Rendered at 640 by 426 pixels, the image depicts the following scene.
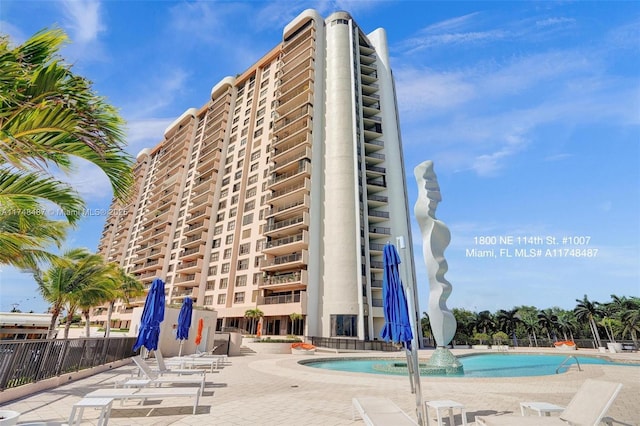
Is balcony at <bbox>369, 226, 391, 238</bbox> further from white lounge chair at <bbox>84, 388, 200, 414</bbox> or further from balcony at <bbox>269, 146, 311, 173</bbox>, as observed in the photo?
white lounge chair at <bbox>84, 388, 200, 414</bbox>

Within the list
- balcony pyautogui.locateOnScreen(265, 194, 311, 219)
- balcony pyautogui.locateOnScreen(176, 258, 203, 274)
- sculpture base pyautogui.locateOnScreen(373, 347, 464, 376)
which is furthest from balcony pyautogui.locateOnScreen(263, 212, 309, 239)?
sculpture base pyautogui.locateOnScreen(373, 347, 464, 376)

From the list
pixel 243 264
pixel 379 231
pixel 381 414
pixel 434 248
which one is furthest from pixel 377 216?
pixel 381 414

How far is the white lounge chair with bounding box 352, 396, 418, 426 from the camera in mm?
4957

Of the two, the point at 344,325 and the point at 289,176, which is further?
the point at 289,176

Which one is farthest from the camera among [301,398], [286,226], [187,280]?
[187,280]

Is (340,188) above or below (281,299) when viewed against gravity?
above

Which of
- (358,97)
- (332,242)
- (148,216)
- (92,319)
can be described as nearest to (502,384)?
(332,242)

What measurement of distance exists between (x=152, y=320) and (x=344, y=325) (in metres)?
26.0

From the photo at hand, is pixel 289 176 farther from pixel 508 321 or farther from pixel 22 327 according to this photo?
pixel 508 321

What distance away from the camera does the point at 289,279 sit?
3719 centimetres

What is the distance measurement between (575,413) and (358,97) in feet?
146

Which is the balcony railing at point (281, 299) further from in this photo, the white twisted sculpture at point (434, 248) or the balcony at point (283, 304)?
the white twisted sculpture at point (434, 248)

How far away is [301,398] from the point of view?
8734mm

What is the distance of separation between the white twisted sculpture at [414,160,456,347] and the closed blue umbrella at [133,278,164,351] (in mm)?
12821
